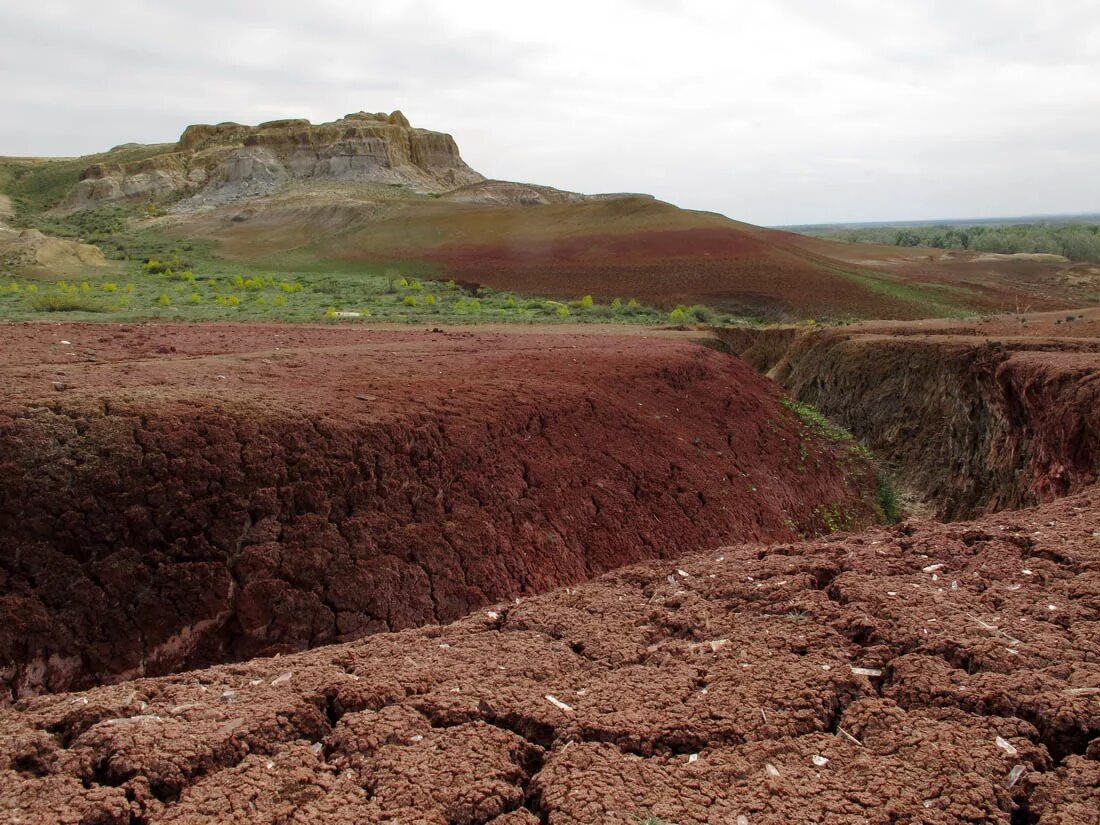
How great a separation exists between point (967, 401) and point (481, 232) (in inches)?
1521

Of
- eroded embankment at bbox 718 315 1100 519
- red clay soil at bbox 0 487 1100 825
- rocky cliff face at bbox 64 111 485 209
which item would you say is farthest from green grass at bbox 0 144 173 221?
red clay soil at bbox 0 487 1100 825

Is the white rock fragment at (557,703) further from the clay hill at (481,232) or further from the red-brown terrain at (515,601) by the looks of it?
the clay hill at (481,232)

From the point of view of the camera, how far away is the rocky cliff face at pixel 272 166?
68.1m

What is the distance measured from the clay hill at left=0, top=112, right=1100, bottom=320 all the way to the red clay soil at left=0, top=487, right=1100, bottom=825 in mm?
29500

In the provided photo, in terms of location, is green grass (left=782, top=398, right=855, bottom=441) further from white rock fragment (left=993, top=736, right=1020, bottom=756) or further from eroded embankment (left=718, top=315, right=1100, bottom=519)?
white rock fragment (left=993, top=736, right=1020, bottom=756)

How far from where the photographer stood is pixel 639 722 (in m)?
3.58

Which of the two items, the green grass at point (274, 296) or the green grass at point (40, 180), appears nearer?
the green grass at point (274, 296)

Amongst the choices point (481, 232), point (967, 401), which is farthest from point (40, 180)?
point (967, 401)

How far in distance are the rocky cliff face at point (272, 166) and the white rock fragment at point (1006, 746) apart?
228ft

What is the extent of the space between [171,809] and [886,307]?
111 feet

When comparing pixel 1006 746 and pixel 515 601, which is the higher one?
pixel 1006 746

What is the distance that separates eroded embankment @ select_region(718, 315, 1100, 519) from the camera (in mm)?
11242

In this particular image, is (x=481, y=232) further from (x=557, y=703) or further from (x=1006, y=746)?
(x=1006, y=746)

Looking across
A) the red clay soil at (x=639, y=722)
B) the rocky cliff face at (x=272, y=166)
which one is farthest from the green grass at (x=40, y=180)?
the red clay soil at (x=639, y=722)
